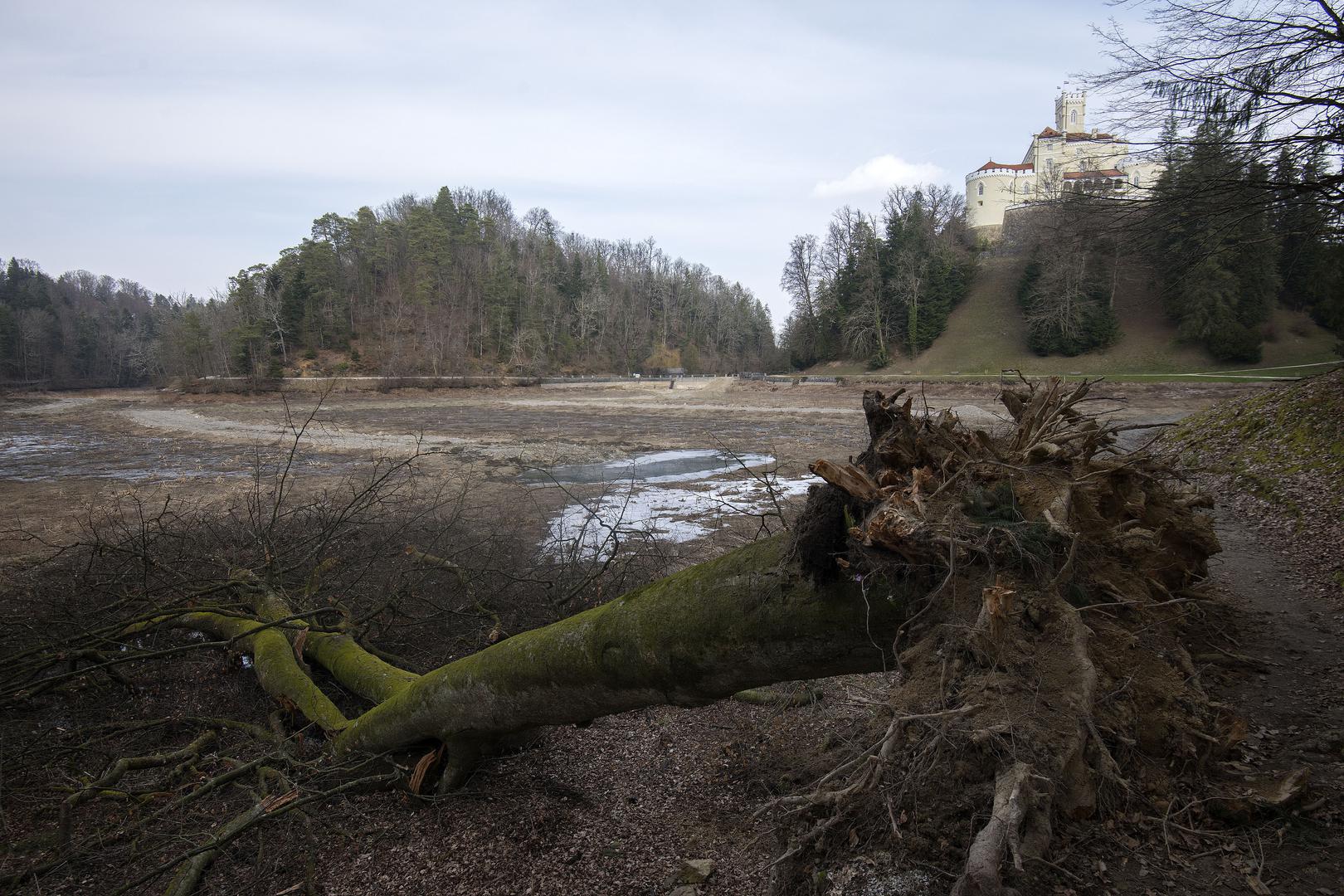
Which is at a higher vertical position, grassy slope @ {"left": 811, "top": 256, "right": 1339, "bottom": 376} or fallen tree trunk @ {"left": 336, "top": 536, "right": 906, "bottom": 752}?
grassy slope @ {"left": 811, "top": 256, "right": 1339, "bottom": 376}

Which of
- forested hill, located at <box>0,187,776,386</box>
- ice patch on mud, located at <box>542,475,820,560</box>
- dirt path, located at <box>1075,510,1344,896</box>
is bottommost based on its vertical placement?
ice patch on mud, located at <box>542,475,820,560</box>

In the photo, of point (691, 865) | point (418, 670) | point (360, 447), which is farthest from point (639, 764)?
point (360, 447)

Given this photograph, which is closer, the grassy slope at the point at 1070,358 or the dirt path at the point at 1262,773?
the dirt path at the point at 1262,773

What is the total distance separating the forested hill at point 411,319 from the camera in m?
63.6

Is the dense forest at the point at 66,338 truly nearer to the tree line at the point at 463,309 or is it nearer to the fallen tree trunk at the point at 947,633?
the tree line at the point at 463,309

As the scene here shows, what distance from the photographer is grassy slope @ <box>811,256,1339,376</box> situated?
40.9m

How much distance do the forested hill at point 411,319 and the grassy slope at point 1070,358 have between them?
19.9m

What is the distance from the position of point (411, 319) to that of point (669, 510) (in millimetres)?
70741

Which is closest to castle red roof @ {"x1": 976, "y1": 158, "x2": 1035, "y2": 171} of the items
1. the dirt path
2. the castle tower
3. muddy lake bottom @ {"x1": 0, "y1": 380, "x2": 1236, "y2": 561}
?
the castle tower

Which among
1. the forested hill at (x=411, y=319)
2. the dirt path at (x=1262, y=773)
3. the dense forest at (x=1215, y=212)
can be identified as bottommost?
the dirt path at (x=1262, y=773)

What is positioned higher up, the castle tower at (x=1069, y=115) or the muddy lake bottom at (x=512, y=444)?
the castle tower at (x=1069, y=115)

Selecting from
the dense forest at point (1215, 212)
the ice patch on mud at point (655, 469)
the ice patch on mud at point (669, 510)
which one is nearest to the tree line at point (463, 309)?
the ice patch on mud at point (655, 469)

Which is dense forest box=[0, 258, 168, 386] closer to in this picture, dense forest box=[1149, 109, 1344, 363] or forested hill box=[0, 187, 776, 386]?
forested hill box=[0, 187, 776, 386]

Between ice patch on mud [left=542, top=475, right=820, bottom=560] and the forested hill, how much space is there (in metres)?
50.0
